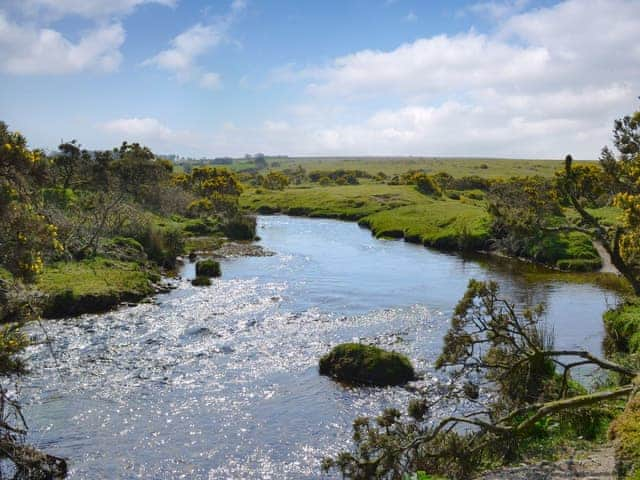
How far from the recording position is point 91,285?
109ft

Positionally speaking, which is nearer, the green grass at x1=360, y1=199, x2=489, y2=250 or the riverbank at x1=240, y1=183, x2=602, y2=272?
the riverbank at x1=240, y1=183, x2=602, y2=272

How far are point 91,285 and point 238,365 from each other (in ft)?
43.4

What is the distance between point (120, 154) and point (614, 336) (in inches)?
2568

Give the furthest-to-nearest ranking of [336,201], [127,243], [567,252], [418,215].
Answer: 1. [336,201]
2. [418,215]
3. [567,252]
4. [127,243]

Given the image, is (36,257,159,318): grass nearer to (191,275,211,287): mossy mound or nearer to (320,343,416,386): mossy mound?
(191,275,211,287): mossy mound

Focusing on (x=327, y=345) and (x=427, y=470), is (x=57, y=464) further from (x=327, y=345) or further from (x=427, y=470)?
(x=327, y=345)

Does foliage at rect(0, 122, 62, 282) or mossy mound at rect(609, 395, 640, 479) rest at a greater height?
foliage at rect(0, 122, 62, 282)

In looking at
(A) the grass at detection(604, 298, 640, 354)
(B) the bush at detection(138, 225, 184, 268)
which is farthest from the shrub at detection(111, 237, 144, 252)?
(A) the grass at detection(604, 298, 640, 354)

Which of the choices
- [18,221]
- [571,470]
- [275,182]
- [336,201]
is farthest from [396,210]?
[571,470]

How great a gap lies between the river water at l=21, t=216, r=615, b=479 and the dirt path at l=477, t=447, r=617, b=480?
5302 mm

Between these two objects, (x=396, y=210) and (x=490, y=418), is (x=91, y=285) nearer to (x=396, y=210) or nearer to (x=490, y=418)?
(x=490, y=418)

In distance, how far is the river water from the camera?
16641 millimetres

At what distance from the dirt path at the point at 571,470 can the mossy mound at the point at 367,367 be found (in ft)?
30.3

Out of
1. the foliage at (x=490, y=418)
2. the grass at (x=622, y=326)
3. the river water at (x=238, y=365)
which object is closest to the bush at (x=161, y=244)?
the river water at (x=238, y=365)
